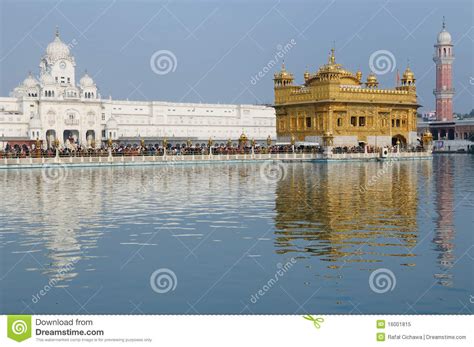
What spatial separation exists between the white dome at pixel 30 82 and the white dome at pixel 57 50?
16.9 ft

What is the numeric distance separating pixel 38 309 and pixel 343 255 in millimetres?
5801

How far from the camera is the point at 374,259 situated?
13.2 metres

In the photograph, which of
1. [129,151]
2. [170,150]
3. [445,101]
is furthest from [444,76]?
[129,151]

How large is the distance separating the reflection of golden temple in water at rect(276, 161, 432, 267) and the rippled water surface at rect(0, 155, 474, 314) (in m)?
0.03

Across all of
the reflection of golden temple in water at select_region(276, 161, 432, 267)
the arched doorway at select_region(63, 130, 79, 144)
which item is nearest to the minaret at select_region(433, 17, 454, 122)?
the arched doorway at select_region(63, 130, 79, 144)

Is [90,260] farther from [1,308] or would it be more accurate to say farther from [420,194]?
[420,194]

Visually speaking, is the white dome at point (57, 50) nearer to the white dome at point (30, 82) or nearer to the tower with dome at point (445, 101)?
the white dome at point (30, 82)

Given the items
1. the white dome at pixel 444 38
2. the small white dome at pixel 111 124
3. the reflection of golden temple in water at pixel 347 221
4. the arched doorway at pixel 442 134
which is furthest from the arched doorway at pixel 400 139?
the white dome at pixel 444 38

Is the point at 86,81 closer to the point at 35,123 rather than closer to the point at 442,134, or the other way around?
the point at 35,123

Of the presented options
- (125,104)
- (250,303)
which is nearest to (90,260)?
(250,303)

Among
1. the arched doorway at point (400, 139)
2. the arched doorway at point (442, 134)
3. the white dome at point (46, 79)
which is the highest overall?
the white dome at point (46, 79)

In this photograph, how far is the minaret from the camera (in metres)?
119

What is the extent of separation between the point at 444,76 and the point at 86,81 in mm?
58758

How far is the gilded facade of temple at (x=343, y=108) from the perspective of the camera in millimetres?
65750
